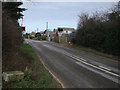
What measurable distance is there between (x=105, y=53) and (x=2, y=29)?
1395cm

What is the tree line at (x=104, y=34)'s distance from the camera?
54.6 feet

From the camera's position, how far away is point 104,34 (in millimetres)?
19125

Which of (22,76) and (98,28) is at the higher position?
(98,28)

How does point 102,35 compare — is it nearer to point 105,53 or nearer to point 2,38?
point 105,53

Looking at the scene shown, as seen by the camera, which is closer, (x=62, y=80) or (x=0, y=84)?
(x=0, y=84)

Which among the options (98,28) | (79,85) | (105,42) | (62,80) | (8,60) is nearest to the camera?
(79,85)

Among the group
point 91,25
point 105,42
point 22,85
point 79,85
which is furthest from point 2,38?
point 91,25

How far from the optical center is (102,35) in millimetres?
19531

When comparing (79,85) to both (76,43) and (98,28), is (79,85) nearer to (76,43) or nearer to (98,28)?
(98,28)

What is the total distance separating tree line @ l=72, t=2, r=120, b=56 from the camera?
1666 centimetres

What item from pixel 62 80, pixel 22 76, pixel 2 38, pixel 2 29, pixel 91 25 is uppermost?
pixel 91 25

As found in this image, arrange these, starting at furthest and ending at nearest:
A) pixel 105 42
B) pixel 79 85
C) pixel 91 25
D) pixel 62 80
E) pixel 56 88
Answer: pixel 91 25
pixel 105 42
pixel 62 80
pixel 79 85
pixel 56 88

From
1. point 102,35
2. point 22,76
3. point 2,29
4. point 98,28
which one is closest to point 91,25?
point 98,28

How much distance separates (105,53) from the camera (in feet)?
60.9
